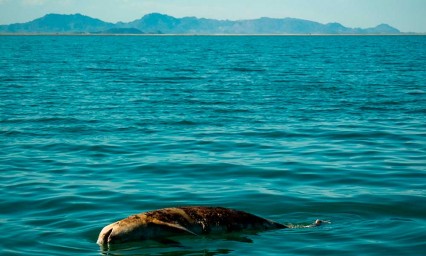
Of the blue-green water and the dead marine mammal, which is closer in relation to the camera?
the dead marine mammal

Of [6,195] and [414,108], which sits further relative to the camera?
[414,108]

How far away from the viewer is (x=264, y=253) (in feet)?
30.3

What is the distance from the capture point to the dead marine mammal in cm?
932

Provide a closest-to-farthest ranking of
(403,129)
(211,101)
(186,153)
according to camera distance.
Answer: (186,153) → (403,129) → (211,101)

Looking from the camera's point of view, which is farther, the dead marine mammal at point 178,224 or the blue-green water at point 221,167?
the blue-green water at point 221,167

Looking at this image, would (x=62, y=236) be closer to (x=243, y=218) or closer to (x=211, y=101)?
(x=243, y=218)

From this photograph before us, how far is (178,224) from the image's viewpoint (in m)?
9.56

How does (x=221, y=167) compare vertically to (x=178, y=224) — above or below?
below

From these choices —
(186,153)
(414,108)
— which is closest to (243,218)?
(186,153)

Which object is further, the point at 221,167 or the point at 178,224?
the point at 221,167

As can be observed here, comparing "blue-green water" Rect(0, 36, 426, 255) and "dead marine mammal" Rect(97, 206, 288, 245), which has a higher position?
"dead marine mammal" Rect(97, 206, 288, 245)

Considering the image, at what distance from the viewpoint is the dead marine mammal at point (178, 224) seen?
30.6 ft

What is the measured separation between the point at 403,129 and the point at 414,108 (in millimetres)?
5728

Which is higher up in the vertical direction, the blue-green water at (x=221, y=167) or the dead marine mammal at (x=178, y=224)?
the dead marine mammal at (x=178, y=224)
